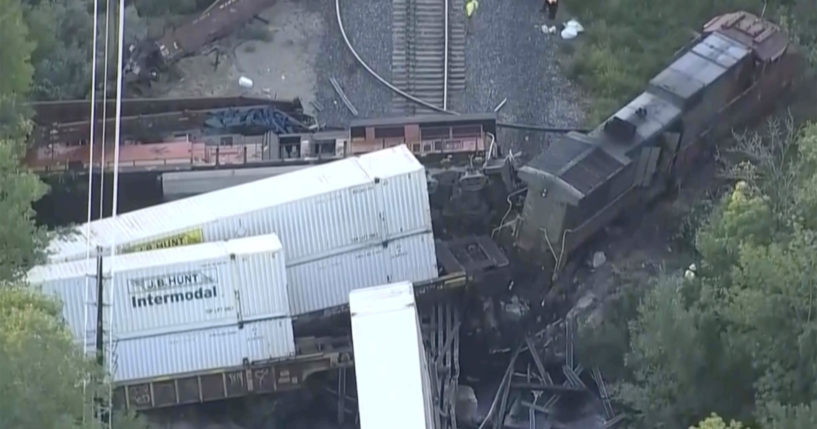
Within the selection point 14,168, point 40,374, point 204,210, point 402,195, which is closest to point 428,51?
point 402,195

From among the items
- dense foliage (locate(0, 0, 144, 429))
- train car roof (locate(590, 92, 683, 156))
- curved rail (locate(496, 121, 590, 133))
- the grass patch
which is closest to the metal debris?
curved rail (locate(496, 121, 590, 133))

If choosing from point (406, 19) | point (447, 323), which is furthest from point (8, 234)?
point (406, 19)

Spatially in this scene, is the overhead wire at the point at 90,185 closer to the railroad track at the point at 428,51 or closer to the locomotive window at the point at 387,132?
the locomotive window at the point at 387,132

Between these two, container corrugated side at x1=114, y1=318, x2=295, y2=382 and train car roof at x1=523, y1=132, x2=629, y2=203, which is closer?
container corrugated side at x1=114, y1=318, x2=295, y2=382

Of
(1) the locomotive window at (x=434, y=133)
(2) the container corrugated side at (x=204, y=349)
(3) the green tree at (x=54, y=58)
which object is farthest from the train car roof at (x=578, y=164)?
(3) the green tree at (x=54, y=58)

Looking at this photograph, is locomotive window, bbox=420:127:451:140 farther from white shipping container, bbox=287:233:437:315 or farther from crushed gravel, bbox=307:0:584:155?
white shipping container, bbox=287:233:437:315

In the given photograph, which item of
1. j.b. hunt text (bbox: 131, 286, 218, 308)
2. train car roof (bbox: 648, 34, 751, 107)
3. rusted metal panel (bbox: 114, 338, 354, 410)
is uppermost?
train car roof (bbox: 648, 34, 751, 107)

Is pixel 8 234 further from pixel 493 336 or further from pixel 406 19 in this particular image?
pixel 406 19
